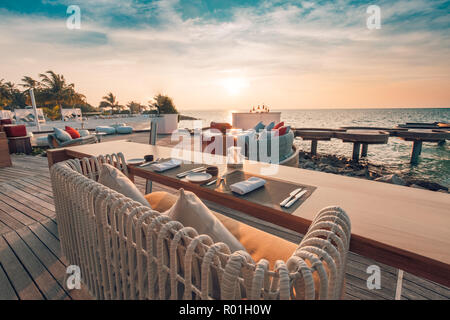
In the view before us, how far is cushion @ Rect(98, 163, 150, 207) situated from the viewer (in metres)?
1.14

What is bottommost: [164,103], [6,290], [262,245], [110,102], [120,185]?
[6,290]

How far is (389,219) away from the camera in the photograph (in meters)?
1.02

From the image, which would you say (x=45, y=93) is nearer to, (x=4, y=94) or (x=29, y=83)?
(x=29, y=83)

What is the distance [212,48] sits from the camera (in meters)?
5.71

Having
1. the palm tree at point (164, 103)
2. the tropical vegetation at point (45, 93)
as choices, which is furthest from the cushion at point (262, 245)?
the tropical vegetation at point (45, 93)

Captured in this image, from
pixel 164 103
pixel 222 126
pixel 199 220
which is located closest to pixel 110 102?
pixel 164 103

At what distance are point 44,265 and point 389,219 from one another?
2.51 meters

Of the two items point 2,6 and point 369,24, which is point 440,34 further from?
point 2,6

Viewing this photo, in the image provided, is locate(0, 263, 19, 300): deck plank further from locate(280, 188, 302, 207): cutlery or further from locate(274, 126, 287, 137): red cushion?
locate(274, 126, 287, 137): red cushion

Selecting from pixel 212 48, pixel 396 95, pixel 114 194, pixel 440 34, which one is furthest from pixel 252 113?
pixel 114 194

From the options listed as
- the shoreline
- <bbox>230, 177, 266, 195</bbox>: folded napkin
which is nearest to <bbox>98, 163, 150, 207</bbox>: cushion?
<bbox>230, 177, 266, 195</bbox>: folded napkin

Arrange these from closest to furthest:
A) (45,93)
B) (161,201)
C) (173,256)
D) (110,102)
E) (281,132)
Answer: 1. (173,256)
2. (161,201)
3. (281,132)
4. (45,93)
5. (110,102)

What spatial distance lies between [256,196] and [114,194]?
78cm

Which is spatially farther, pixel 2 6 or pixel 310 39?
pixel 310 39
